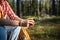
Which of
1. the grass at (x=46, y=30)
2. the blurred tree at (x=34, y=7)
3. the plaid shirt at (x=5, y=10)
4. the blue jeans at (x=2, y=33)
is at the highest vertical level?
the plaid shirt at (x=5, y=10)

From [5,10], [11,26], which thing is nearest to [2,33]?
[11,26]

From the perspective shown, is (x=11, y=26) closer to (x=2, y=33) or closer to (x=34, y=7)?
(x=2, y=33)

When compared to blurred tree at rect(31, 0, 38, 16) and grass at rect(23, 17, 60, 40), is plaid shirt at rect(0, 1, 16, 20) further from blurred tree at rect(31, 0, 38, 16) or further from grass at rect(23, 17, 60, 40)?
blurred tree at rect(31, 0, 38, 16)

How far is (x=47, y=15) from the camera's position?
5.47 metres

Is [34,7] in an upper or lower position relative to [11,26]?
lower

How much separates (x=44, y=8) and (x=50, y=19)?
737 mm

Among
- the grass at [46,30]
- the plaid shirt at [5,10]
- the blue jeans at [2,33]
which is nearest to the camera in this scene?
the blue jeans at [2,33]

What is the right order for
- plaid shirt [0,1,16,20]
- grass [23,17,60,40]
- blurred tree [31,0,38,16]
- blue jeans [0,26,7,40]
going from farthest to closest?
blurred tree [31,0,38,16], grass [23,17,60,40], plaid shirt [0,1,16,20], blue jeans [0,26,7,40]

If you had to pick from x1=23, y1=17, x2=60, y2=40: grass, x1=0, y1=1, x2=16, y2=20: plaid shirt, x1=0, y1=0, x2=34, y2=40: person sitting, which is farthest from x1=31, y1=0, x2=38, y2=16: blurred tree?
x1=0, y1=0, x2=34, y2=40: person sitting

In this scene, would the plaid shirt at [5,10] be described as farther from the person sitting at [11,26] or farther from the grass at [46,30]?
the grass at [46,30]

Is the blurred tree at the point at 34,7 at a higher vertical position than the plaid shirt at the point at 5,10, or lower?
lower

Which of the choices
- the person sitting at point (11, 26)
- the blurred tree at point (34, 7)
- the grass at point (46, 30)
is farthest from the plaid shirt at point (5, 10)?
the blurred tree at point (34, 7)

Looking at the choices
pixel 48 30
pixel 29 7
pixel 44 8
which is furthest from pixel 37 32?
pixel 44 8

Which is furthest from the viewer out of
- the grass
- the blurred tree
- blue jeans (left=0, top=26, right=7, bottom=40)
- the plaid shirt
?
the blurred tree
